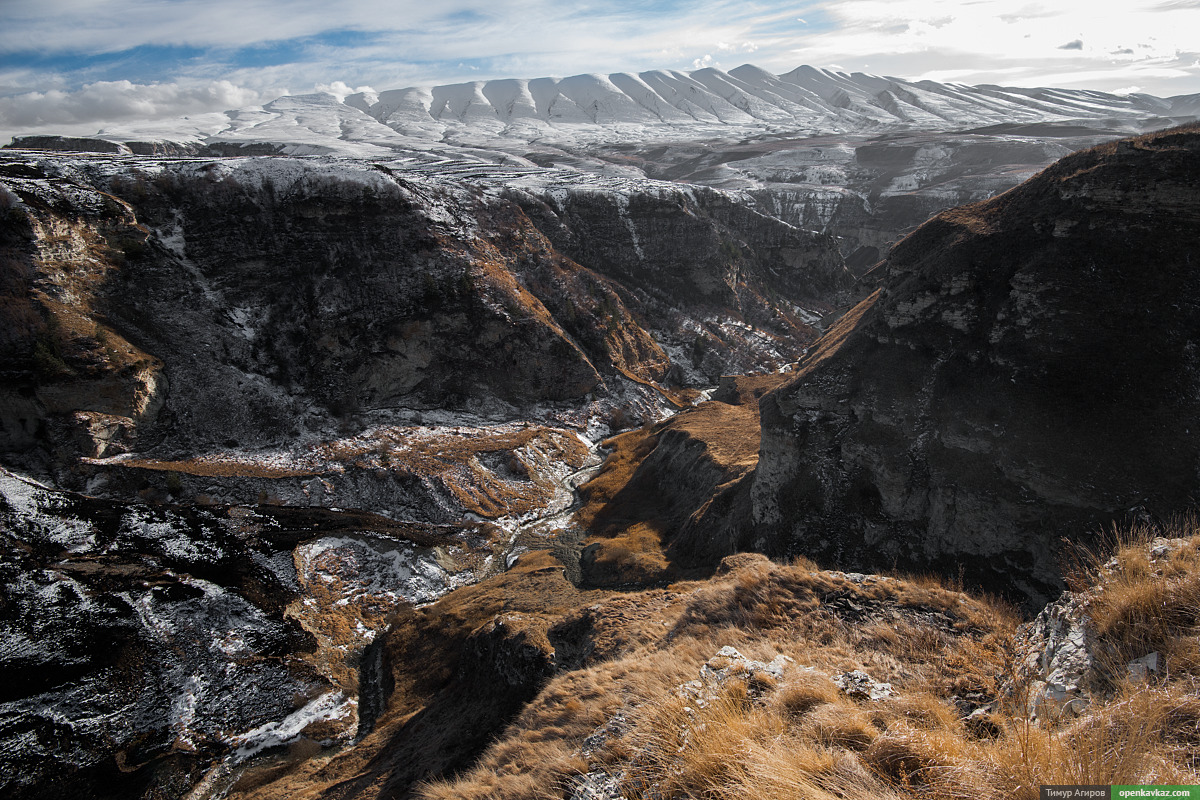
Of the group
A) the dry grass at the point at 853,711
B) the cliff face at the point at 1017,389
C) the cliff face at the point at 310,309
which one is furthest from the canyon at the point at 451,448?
the dry grass at the point at 853,711

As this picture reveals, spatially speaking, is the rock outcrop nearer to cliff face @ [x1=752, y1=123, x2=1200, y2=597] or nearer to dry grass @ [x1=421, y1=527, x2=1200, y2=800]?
dry grass @ [x1=421, y1=527, x2=1200, y2=800]

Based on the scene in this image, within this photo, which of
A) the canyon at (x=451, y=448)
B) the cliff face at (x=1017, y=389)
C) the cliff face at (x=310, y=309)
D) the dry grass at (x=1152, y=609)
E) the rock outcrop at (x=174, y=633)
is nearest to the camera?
the dry grass at (x=1152, y=609)

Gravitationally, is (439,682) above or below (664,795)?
below

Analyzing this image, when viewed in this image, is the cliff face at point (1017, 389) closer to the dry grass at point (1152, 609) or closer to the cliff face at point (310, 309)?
the dry grass at point (1152, 609)

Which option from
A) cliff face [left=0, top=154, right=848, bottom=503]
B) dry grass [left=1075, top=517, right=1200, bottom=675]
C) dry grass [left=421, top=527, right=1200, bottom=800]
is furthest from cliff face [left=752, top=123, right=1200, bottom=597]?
cliff face [left=0, top=154, right=848, bottom=503]

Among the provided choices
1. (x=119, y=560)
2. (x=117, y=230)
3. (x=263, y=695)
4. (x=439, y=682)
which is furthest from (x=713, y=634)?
(x=117, y=230)

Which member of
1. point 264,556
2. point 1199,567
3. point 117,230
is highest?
point 117,230

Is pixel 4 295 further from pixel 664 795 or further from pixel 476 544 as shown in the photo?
pixel 664 795
